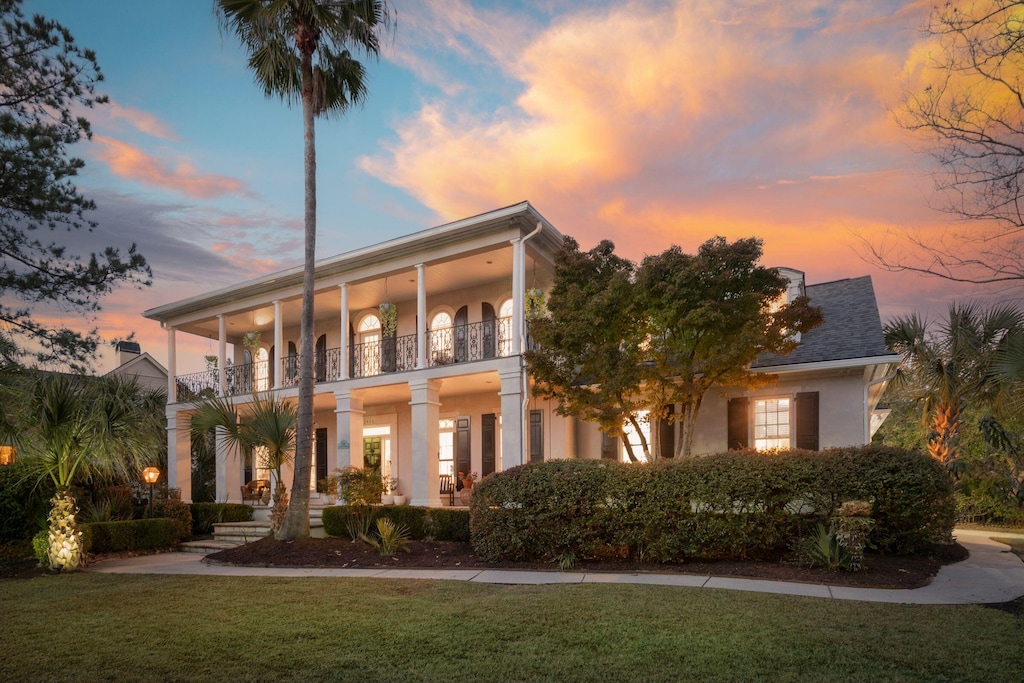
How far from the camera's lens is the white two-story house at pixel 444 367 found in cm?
1308

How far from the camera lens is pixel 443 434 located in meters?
17.8

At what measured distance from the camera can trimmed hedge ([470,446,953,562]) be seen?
8.51m

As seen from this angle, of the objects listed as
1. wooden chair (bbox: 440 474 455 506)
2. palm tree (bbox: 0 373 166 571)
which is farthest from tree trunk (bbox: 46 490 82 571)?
wooden chair (bbox: 440 474 455 506)

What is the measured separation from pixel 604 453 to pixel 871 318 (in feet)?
20.4

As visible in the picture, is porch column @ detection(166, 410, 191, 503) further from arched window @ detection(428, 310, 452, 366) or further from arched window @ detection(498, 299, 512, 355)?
arched window @ detection(498, 299, 512, 355)

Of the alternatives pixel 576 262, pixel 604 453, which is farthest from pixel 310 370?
pixel 604 453

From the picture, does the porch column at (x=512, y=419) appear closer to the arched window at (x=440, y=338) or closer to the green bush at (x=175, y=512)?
the arched window at (x=440, y=338)

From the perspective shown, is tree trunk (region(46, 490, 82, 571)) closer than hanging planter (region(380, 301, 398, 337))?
Yes

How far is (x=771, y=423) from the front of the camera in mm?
13477

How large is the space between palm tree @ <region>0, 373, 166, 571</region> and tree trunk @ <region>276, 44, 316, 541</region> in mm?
2605

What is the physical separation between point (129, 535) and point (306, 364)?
17.1 feet

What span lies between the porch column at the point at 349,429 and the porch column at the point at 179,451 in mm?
6703

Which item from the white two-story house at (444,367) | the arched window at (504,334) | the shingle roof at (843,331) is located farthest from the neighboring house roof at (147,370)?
the shingle roof at (843,331)

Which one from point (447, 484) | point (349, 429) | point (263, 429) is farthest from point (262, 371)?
point (263, 429)
